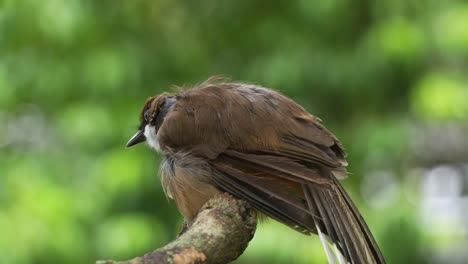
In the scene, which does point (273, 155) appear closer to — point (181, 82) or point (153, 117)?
point (153, 117)

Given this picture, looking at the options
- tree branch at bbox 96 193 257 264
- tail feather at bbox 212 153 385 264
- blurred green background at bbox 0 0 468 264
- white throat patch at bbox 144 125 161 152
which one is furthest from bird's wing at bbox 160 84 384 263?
blurred green background at bbox 0 0 468 264

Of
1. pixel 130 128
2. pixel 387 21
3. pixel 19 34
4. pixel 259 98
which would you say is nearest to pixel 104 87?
pixel 130 128

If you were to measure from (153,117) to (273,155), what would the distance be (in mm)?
828

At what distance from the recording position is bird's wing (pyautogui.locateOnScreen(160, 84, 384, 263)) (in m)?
4.01

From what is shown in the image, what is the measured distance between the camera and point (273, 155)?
4184mm

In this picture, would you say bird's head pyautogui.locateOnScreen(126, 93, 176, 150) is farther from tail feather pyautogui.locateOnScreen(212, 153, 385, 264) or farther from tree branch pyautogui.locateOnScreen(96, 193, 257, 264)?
tree branch pyautogui.locateOnScreen(96, 193, 257, 264)

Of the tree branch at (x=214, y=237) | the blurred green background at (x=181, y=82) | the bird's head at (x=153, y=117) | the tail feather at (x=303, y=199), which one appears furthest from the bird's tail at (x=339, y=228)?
the blurred green background at (x=181, y=82)

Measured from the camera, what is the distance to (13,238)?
231 inches

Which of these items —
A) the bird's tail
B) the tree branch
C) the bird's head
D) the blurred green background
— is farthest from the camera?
the blurred green background

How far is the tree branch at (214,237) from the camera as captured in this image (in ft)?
9.90

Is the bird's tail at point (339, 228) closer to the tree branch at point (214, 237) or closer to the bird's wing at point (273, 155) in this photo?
the bird's wing at point (273, 155)

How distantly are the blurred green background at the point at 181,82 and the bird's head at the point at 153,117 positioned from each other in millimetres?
1300

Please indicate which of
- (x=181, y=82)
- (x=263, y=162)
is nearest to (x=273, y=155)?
(x=263, y=162)

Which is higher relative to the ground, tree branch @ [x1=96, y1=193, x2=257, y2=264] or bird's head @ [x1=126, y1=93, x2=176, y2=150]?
bird's head @ [x1=126, y1=93, x2=176, y2=150]
